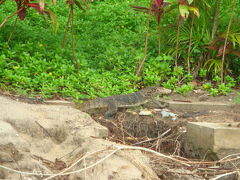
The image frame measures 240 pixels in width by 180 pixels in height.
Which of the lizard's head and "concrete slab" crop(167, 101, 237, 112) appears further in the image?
the lizard's head

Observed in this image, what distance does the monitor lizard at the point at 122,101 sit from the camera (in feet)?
18.5

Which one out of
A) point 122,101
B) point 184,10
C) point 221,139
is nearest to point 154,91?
point 122,101

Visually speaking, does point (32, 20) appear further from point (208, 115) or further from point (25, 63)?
point (208, 115)

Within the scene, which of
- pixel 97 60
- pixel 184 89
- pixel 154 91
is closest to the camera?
pixel 154 91

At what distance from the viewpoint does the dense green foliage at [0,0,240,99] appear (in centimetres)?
635

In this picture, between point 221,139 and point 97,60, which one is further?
point 97,60

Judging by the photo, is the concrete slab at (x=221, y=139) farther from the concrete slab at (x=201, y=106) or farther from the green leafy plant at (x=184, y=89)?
the green leafy plant at (x=184, y=89)

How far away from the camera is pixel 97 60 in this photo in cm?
792

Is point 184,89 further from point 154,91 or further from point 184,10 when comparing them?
point 184,10

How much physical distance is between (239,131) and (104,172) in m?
1.45

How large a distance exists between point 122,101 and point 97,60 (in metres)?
2.18

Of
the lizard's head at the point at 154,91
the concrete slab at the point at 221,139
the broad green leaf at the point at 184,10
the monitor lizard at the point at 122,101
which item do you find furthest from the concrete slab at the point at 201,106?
the concrete slab at the point at 221,139

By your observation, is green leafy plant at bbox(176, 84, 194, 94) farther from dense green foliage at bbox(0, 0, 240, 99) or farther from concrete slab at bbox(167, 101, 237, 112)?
concrete slab at bbox(167, 101, 237, 112)

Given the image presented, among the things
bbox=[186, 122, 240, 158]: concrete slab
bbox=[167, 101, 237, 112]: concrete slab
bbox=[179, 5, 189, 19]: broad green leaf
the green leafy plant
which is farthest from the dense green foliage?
bbox=[186, 122, 240, 158]: concrete slab
